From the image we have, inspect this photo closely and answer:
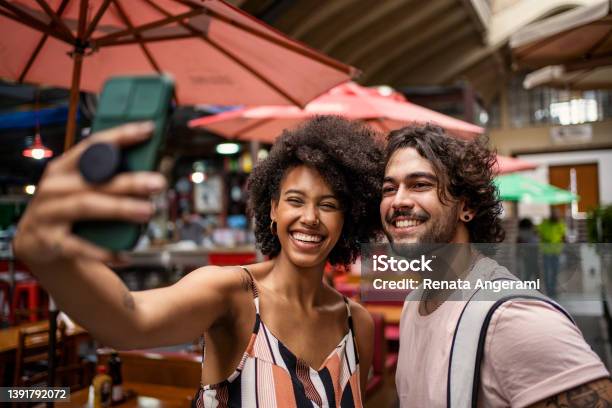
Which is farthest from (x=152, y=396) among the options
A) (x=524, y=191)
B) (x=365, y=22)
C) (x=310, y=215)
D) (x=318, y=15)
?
(x=365, y=22)

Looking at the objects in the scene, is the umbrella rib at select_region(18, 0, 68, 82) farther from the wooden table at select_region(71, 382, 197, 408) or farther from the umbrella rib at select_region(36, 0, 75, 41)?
the wooden table at select_region(71, 382, 197, 408)

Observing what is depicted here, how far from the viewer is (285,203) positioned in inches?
64.2

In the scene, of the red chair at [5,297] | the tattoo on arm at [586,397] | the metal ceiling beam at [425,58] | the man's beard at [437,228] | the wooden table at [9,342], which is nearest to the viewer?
the tattoo on arm at [586,397]

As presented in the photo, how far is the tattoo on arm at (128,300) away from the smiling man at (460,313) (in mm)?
717

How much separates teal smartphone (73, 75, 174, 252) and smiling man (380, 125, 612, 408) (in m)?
0.86

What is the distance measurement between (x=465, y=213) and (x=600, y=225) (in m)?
0.82

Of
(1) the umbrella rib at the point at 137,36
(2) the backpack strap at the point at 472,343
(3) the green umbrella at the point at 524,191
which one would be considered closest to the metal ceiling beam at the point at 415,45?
(3) the green umbrella at the point at 524,191

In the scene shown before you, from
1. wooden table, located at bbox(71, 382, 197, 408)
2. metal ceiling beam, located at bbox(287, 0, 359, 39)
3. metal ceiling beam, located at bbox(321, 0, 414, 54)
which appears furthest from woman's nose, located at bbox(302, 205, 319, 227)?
metal ceiling beam, located at bbox(321, 0, 414, 54)

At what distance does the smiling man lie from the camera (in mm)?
1100

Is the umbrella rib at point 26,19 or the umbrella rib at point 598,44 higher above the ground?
the umbrella rib at point 598,44

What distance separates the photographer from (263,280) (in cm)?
169

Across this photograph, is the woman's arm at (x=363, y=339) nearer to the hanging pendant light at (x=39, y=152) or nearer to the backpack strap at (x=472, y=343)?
the backpack strap at (x=472, y=343)

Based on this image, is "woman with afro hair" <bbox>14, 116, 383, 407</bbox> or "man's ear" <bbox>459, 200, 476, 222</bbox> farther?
"man's ear" <bbox>459, 200, 476, 222</bbox>

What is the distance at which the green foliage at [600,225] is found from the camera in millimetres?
1800
